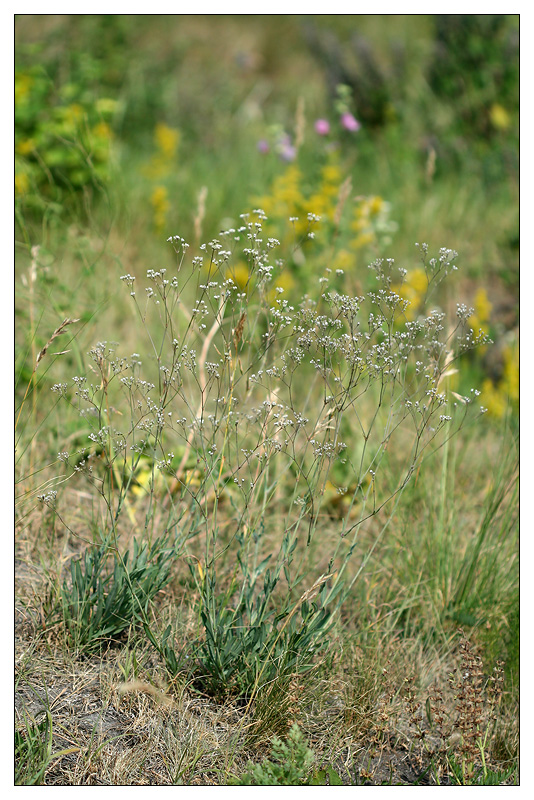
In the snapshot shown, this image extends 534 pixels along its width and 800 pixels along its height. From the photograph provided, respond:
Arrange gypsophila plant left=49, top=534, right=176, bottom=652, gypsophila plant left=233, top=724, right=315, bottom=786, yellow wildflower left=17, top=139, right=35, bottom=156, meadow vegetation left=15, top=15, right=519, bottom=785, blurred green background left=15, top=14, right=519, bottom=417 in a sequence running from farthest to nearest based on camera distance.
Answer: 1. yellow wildflower left=17, top=139, right=35, bottom=156
2. blurred green background left=15, top=14, right=519, bottom=417
3. gypsophila plant left=49, top=534, right=176, bottom=652
4. meadow vegetation left=15, top=15, right=519, bottom=785
5. gypsophila plant left=233, top=724, right=315, bottom=786

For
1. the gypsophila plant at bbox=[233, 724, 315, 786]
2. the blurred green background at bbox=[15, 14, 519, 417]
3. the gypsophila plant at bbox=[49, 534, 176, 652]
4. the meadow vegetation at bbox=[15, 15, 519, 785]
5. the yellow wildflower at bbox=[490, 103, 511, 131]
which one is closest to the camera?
the gypsophila plant at bbox=[233, 724, 315, 786]

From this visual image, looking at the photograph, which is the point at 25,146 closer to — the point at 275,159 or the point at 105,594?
the point at 275,159

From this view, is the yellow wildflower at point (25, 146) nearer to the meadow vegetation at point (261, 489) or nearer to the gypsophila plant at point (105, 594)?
the meadow vegetation at point (261, 489)

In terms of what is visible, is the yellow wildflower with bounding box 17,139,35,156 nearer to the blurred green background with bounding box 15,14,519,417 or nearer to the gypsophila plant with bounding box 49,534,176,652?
the blurred green background with bounding box 15,14,519,417

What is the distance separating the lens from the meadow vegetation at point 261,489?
6.20 ft

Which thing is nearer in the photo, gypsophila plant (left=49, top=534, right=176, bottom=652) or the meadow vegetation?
the meadow vegetation

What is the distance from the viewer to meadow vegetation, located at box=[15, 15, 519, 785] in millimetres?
1889

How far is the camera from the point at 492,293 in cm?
461

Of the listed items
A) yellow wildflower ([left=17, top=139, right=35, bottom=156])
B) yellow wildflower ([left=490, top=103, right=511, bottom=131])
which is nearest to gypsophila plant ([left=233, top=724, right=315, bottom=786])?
yellow wildflower ([left=17, top=139, right=35, bottom=156])

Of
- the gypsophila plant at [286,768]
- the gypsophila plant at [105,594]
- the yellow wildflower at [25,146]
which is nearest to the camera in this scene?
the gypsophila plant at [286,768]

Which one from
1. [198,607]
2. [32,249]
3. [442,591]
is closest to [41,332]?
[32,249]

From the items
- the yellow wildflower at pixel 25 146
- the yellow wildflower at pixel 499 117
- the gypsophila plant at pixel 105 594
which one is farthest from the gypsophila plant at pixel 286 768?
the yellow wildflower at pixel 499 117

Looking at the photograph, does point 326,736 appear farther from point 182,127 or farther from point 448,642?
point 182,127

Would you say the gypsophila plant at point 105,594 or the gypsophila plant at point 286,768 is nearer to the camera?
the gypsophila plant at point 286,768
